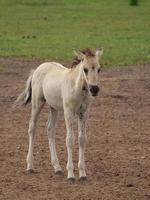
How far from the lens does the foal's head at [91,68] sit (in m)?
9.59

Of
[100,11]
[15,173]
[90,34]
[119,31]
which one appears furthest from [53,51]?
[100,11]

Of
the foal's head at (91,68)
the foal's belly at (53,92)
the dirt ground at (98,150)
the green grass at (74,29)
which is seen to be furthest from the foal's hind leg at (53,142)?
the green grass at (74,29)

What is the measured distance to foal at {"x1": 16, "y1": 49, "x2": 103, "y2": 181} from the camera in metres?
9.85

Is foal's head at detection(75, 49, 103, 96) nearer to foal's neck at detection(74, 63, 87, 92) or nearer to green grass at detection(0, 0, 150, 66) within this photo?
foal's neck at detection(74, 63, 87, 92)

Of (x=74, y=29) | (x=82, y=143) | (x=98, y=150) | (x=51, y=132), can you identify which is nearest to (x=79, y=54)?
(x=82, y=143)

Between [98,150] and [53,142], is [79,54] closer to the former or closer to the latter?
[53,142]

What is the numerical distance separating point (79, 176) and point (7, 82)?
947 cm

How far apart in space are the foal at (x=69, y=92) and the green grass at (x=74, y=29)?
11.9 m

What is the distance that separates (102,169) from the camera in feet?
36.2

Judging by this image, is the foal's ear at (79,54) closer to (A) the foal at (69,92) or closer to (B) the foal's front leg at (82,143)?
(A) the foal at (69,92)

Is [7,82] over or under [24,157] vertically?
under

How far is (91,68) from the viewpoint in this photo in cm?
977

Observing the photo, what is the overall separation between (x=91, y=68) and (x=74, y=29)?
2497cm

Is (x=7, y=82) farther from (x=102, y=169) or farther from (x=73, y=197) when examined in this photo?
(x=73, y=197)
